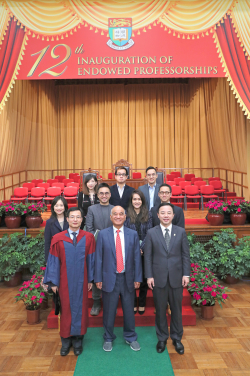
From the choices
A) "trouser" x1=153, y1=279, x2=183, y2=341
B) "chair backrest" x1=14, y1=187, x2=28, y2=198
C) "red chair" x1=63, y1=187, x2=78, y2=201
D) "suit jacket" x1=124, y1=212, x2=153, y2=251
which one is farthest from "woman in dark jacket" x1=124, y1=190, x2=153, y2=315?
"chair backrest" x1=14, y1=187, x2=28, y2=198

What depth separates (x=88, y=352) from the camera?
2928 millimetres

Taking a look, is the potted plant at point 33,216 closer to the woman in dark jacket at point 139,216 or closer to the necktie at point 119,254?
the woman in dark jacket at point 139,216

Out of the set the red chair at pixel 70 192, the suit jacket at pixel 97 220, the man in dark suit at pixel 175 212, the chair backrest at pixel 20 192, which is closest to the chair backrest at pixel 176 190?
the red chair at pixel 70 192

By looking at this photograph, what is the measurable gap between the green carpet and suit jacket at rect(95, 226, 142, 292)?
1.87ft

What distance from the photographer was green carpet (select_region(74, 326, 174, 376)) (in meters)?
A: 2.62

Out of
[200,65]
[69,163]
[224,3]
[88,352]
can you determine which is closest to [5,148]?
[69,163]

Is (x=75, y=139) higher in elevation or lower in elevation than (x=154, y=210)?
higher

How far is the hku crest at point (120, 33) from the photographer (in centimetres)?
537

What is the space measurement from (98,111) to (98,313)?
9.86 meters

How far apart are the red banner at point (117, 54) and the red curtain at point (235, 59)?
16 cm

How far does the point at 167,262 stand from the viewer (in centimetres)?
276

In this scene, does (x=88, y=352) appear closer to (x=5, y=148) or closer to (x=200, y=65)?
(x=200, y=65)

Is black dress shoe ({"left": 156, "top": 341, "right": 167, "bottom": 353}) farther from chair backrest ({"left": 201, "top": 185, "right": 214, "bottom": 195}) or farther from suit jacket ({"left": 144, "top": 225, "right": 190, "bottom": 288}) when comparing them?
chair backrest ({"left": 201, "top": 185, "right": 214, "bottom": 195})

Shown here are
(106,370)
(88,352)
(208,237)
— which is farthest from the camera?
(208,237)
